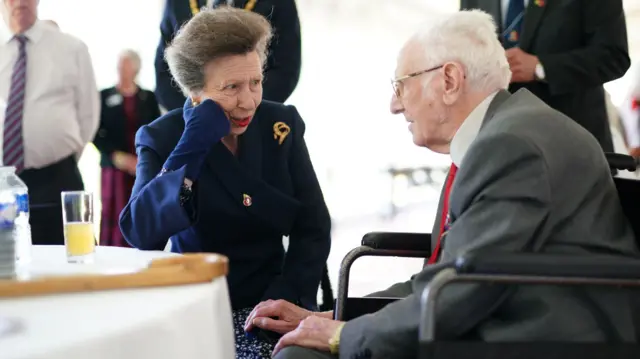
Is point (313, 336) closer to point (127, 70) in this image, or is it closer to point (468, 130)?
point (468, 130)

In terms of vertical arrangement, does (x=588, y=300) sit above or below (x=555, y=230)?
below

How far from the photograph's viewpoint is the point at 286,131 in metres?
2.23

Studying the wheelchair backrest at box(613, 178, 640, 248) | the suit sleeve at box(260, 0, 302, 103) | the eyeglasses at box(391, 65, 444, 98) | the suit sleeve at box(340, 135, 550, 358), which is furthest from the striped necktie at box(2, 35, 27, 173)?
the wheelchair backrest at box(613, 178, 640, 248)

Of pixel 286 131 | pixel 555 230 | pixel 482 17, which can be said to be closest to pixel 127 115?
pixel 286 131

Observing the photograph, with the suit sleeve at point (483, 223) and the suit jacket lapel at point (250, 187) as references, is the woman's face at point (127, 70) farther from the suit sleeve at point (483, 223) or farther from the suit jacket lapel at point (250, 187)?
the suit sleeve at point (483, 223)

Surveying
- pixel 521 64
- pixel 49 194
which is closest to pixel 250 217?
pixel 521 64

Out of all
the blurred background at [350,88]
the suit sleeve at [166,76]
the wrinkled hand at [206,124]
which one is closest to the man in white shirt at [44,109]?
the suit sleeve at [166,76]

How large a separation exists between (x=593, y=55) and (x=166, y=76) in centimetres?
148

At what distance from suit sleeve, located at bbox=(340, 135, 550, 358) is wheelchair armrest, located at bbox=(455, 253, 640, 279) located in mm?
81

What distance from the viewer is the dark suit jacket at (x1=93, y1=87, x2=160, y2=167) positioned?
4.14 meters

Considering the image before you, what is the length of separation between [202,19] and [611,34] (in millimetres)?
1369

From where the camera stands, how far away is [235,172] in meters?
2.09

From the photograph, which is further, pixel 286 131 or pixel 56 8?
pixel 56 8

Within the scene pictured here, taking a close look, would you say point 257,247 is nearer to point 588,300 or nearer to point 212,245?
point 212,245
